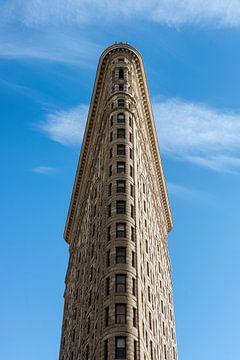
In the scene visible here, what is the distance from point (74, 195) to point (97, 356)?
62.5 meters

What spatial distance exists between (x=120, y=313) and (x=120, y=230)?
12.5m

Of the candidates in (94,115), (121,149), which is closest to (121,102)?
(121,149)

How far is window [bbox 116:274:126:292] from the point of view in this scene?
5588 cm

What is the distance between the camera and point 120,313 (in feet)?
175

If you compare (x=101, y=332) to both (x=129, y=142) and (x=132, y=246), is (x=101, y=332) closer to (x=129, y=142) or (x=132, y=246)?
(x=132, y=246)

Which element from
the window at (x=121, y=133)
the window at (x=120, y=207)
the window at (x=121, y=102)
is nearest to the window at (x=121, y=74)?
the window at (x=121, y=102)

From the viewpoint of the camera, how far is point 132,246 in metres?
61.1

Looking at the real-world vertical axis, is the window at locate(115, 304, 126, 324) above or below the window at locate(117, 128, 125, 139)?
below

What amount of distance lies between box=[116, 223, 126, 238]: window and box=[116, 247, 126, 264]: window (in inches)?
86.0

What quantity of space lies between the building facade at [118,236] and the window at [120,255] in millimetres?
127

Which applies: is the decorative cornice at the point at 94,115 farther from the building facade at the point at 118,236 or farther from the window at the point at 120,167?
the window at the point at 120,167

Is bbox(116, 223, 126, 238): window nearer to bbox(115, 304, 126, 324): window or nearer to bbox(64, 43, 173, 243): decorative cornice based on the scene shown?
bbox(115, 304, 126, 324): window

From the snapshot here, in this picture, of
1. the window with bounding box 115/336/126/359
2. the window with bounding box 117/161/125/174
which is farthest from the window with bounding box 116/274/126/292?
the window with bounding box 117/161/125/174

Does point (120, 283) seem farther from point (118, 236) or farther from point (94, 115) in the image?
point (94, 115)
